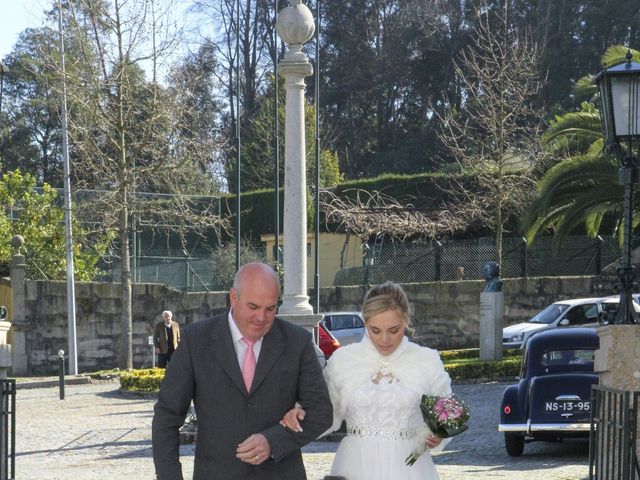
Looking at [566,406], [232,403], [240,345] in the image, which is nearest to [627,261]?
[566,406]

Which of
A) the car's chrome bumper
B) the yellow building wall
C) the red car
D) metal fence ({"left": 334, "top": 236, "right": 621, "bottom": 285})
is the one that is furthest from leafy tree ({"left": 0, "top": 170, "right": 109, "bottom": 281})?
the car's chrome bumper

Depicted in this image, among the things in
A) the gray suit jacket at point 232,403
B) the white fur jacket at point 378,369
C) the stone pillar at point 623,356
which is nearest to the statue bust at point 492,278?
the stone pillar at point 623,356

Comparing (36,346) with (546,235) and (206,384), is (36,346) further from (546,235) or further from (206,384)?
(206,384)

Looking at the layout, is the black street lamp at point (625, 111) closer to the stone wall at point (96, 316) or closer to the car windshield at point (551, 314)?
the car windshield at point (551, 314)

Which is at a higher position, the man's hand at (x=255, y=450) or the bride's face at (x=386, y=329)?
the bride's face at (x=386, y=329)

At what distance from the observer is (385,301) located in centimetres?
541

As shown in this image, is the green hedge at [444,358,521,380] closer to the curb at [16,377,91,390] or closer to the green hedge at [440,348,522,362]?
the green hedge at [440,348,522,362]

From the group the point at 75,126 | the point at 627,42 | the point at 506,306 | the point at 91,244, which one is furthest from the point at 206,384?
the point at 627,42

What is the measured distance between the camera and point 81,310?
30984 mm

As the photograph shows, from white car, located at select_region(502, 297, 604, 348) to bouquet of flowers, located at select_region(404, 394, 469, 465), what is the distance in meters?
18.6

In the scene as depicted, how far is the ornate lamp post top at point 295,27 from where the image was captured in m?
16.3

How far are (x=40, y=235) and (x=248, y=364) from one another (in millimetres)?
29338

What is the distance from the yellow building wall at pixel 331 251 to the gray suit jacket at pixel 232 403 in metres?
33.0

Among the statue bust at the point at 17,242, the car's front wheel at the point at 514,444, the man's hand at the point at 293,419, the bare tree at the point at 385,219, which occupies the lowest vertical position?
the car's front wheel at the point at 514,444
